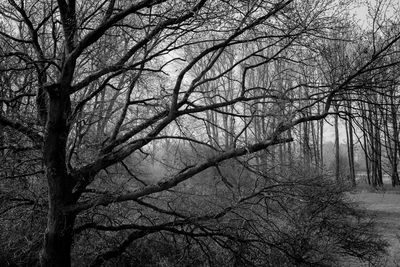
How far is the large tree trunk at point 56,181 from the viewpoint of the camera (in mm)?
5649

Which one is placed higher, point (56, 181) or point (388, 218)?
point (56, 181)

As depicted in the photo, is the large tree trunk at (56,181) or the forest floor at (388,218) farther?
the forest floor at (388,218)

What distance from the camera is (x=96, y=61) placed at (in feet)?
20.7

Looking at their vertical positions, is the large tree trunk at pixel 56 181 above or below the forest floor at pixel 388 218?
above

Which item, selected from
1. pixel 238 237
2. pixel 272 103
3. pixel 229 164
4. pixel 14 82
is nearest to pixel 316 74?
pixel 272 103

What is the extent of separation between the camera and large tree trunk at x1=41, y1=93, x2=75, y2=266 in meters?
5.65

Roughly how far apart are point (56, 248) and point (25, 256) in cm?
144

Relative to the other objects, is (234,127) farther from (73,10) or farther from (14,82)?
(14,82)

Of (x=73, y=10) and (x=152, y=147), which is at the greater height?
(x=73, y=10)

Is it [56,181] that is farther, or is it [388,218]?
[388,218]

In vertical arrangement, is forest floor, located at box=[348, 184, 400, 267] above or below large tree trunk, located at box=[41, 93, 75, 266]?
below

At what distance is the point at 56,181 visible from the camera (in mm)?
5809

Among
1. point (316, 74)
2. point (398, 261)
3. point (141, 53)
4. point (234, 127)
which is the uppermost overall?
point (141, 53)

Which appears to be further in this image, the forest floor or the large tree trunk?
the forest floor
